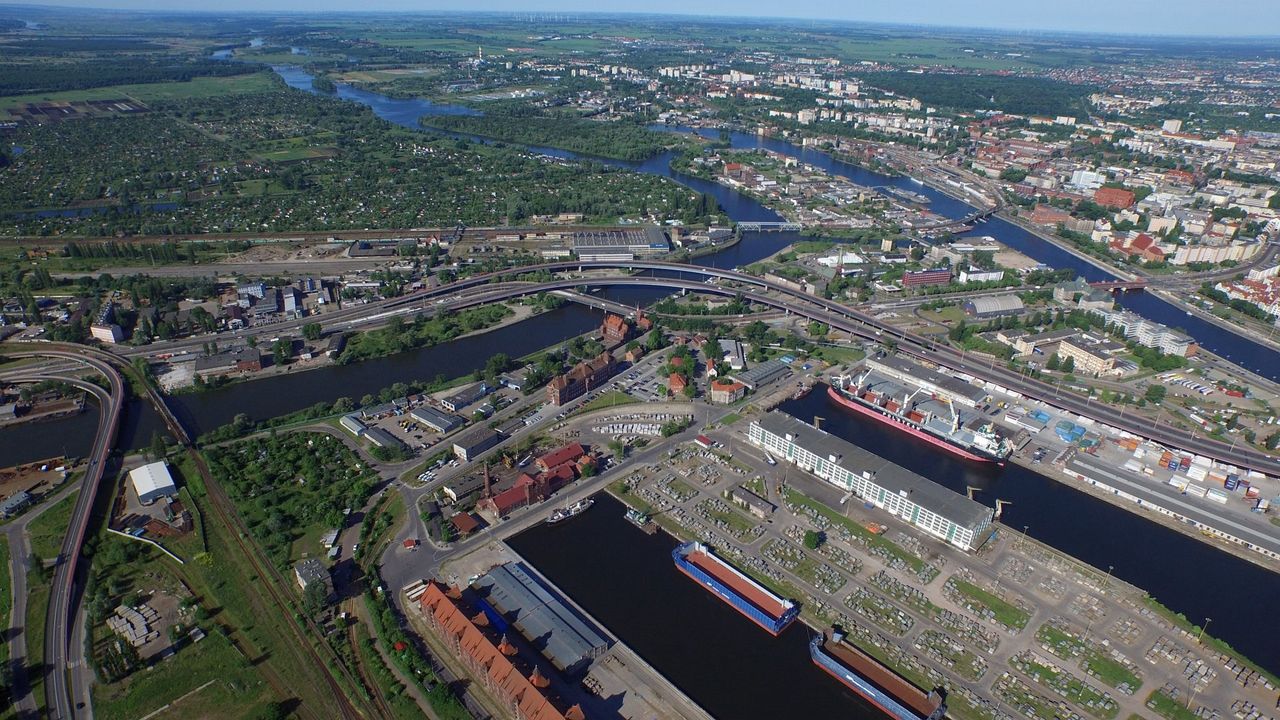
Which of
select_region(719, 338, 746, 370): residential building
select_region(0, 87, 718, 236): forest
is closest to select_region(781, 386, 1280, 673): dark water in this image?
select_region(719, 338, 746, 370): residential building

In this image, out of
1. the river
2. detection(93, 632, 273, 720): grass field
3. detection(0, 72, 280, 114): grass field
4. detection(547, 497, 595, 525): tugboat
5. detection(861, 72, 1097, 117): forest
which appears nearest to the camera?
detection(93, 632, 273, 720): grass field

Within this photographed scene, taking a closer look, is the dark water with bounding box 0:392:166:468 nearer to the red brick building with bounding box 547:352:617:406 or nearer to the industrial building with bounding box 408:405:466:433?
the industrial building with bounding box 408:405:466:433

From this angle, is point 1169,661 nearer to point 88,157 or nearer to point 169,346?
point 169,346

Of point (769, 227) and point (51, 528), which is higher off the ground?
point (769, 227)

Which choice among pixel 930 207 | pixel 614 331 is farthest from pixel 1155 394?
pixel 930 207

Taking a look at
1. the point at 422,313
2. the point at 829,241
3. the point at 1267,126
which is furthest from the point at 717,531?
the point at 1267,126

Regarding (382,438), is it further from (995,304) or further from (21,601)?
(995,304)

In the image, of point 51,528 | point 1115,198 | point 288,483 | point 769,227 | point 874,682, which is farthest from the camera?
point 1115,198
